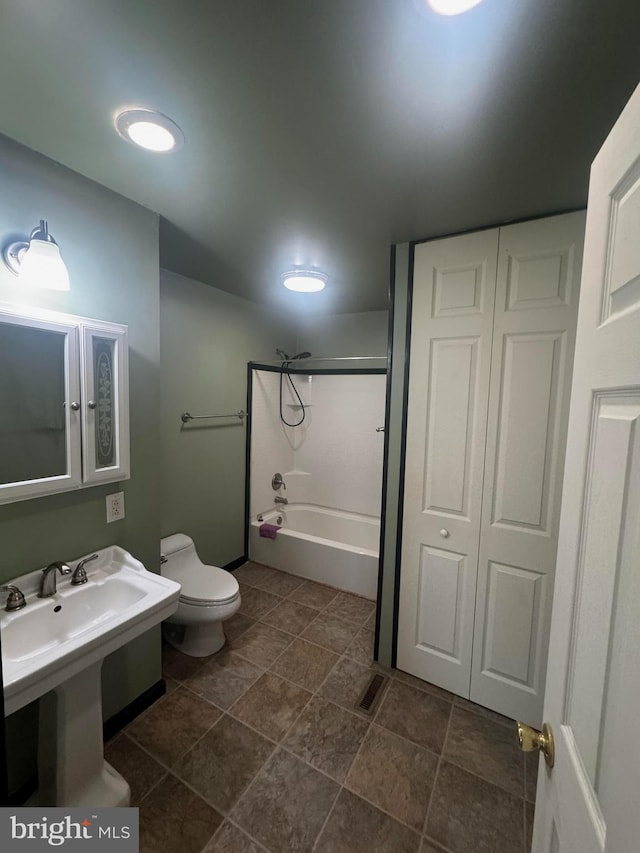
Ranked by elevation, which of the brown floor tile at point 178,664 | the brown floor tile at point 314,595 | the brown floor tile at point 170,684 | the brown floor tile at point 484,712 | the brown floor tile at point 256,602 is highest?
the brown floor tile at point 484,712

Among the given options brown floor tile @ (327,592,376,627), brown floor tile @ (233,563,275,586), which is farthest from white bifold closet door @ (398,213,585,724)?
brown floor tile @ (233,563,275,586)

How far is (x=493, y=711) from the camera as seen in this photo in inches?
69.8

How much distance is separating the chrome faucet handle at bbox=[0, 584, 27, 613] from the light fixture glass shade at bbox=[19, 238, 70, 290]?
3.57 feet

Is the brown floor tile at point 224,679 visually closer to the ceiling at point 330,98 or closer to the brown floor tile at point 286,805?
the brown floor tile at point 286,805

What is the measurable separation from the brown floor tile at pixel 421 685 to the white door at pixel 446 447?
4 cm

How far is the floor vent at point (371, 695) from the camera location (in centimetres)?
179

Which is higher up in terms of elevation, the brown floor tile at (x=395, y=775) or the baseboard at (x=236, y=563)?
the baseboard at (x=236, y=563)

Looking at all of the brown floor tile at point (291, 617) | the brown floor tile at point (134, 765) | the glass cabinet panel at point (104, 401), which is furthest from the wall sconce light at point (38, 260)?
the brown floor tile at point (291, 617)

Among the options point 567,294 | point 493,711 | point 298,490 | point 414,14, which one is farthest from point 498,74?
point 298,490

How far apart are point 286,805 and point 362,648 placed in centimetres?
96

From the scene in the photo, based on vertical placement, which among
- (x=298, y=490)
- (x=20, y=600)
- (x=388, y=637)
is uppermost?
(x=20, y=600)

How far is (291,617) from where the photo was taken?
252cm

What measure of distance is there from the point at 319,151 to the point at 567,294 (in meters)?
1.18

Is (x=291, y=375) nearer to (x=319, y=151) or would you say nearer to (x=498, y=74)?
(x=319, y=151)
